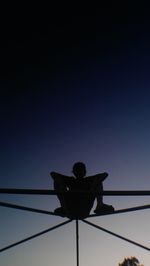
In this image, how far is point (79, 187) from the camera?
28.1 feet

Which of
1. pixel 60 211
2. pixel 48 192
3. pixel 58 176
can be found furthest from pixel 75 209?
pixel 48 192

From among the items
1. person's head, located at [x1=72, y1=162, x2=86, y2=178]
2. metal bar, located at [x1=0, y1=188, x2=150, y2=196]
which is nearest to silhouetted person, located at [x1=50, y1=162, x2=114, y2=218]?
person's head, located at [x1=72, y1=162, x2=86, y2=178]

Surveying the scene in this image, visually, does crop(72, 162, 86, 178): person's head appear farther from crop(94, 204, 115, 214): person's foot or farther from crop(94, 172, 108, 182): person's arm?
crop(94, 204, 115, 214): person's foot

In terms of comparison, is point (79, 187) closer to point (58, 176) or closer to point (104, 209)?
point (58, 176)

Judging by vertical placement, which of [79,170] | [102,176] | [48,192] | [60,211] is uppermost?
[79,170]

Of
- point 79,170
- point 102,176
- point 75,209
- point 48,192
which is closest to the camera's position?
point 48,192

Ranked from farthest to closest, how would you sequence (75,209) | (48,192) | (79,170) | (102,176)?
(79,170)
(102,176)
(75,209)
(48,192)

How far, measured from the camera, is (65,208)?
8078 millimetres

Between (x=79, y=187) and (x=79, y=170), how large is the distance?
392 millimetres

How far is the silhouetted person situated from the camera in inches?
312

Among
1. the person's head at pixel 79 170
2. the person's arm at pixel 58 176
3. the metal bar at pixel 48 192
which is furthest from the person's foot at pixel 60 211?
the metal bar at pixel 48 192

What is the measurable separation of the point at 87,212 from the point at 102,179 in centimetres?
80

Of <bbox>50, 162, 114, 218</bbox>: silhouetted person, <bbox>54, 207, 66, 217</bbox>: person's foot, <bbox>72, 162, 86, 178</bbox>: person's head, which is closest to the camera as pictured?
<bbox>50, 162, 114, 218</bbox>: silhouetted person

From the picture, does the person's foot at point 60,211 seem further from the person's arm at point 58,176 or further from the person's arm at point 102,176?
the person's arm at point 102,176
